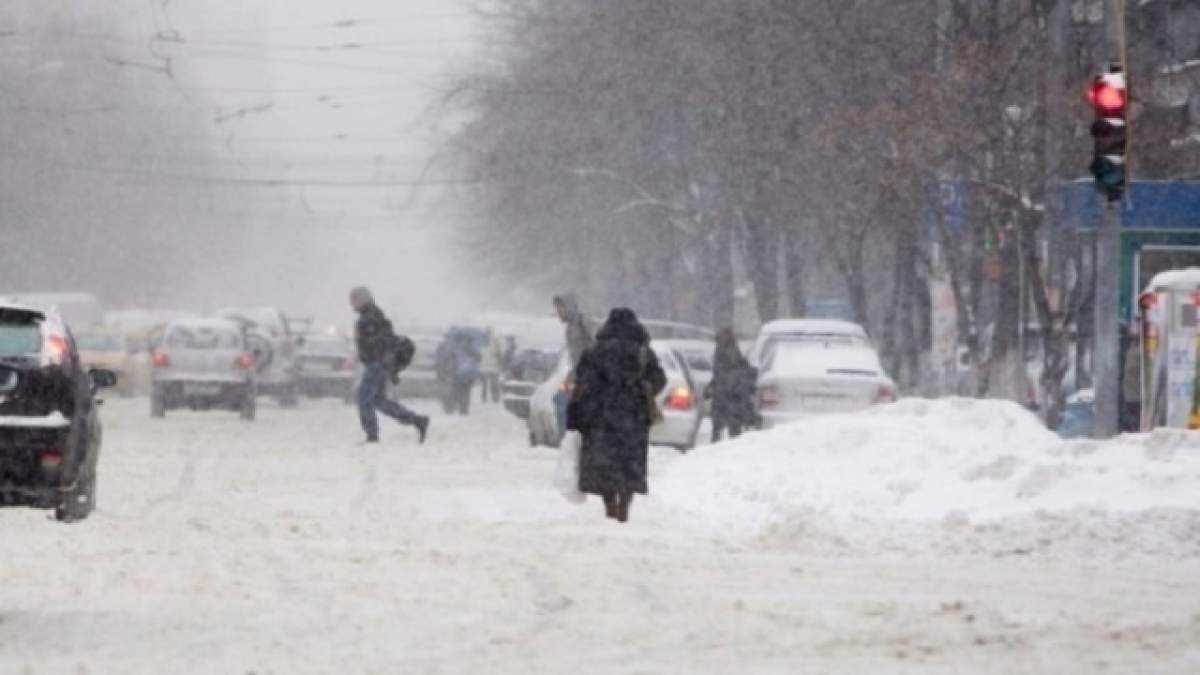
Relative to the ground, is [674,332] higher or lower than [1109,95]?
lower

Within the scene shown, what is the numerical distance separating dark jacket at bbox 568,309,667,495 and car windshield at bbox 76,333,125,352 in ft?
121

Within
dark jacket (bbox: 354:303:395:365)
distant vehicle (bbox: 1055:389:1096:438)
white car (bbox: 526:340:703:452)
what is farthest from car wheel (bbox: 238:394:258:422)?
distant vehicle (bbox: 1055:389:1096:438)

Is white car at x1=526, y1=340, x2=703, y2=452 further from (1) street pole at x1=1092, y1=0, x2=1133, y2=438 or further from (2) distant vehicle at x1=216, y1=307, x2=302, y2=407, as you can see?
(2) distant vehicle at x1=216, y1=307, x2=302, y2=407

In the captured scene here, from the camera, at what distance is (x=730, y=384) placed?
34.2 metres

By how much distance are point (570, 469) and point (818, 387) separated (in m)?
12.1

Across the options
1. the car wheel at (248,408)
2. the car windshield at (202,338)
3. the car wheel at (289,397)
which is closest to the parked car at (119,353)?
the car wheel at (289,397)

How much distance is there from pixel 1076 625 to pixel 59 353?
15.5 ft

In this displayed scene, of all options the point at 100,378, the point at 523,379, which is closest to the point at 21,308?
the point at 100,378

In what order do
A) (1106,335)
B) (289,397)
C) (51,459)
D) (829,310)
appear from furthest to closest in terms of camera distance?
(829,310) < (289,397) < (1106,335) < (51,459)

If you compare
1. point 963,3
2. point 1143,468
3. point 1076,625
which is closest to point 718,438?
point 963,3

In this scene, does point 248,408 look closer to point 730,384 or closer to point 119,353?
point 730,384

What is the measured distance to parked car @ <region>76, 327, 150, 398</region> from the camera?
5594cm

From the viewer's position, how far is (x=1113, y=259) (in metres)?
25.0

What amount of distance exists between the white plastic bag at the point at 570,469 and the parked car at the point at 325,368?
35.7m
